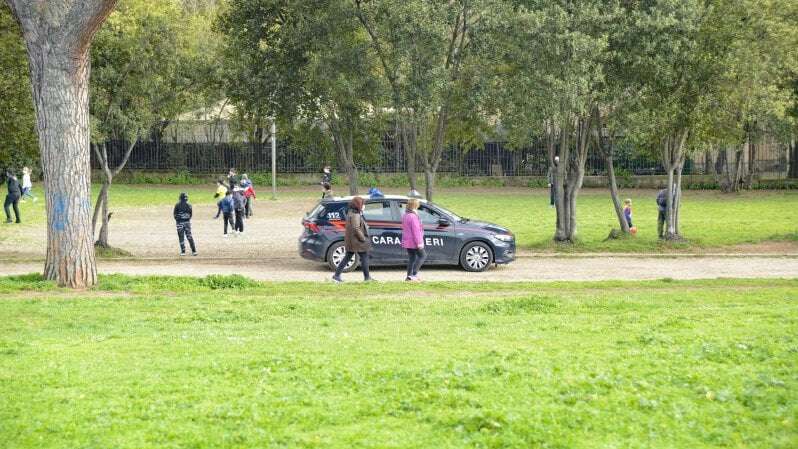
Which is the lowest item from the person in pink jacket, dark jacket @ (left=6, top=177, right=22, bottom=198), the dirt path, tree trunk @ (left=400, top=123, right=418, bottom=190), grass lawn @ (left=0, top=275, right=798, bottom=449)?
the dirt path

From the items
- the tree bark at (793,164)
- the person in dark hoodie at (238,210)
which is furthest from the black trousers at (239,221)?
the tree bark at (793,164)

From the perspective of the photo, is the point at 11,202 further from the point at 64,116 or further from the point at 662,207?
the point at 662,207

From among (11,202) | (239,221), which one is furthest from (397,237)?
(11,202)

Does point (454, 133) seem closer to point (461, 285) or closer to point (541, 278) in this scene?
point (541, 278)

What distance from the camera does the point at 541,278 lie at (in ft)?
67.5

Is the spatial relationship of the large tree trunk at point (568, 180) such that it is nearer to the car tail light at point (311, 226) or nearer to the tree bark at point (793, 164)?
the car tail light at point (311, 226)

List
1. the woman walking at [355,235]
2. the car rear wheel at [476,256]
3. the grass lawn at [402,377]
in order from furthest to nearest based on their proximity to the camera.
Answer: the car rear wheel at [476,256]
the woman walking at [355,235]
the grass lawn at [402,377]

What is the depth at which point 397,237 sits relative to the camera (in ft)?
71.2

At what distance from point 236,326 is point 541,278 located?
936cm

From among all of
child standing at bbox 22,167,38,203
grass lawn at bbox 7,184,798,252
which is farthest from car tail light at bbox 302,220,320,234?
child standing at bbox 22,167,38,203

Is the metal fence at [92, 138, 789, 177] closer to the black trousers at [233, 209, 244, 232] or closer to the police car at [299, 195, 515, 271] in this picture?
the black trousers at [233, 209, 244, 232]

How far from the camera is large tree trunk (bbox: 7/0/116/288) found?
16.3 meters

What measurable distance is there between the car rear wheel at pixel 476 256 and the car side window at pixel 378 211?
66.3 inches

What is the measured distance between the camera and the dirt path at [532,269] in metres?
20.9
